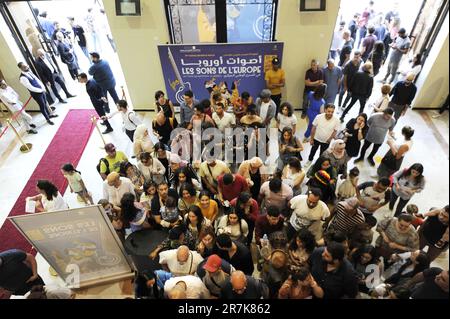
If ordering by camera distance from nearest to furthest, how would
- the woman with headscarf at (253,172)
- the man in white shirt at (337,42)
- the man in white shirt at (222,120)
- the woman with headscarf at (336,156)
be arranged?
the woman with headscarf at (253,172) → the woman with headscarf at (336,156) → the man in white shirt at (222,120) → the man in white shirt at (337,42)

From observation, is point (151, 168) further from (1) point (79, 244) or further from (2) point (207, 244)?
(2) point (207, 244)

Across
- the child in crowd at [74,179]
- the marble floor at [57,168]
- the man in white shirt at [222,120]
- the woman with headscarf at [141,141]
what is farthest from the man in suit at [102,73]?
the man in white shirt at [222,120]

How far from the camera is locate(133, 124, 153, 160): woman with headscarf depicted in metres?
4.87

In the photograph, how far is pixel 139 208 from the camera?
3.94 metres

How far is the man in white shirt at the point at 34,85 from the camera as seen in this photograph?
22.2 ft

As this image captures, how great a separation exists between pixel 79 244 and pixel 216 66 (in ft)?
14.0

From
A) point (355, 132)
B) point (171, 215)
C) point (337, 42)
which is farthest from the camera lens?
point (337, 42)

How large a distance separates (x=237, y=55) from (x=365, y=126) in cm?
281

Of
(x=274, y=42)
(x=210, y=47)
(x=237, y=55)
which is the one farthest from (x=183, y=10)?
(x=274, y=42)

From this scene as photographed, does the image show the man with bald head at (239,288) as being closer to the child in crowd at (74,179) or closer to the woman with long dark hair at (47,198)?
the woman with long dark hair at (47,198)

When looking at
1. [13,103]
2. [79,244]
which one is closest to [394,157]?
[79,244]

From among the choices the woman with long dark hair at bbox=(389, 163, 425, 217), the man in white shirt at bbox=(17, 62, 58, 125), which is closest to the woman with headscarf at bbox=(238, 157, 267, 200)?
the woman with long dark hair at bbox=(389, 163, 425, 217)

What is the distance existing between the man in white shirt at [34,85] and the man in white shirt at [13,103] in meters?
0.31

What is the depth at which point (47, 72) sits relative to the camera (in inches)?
300
